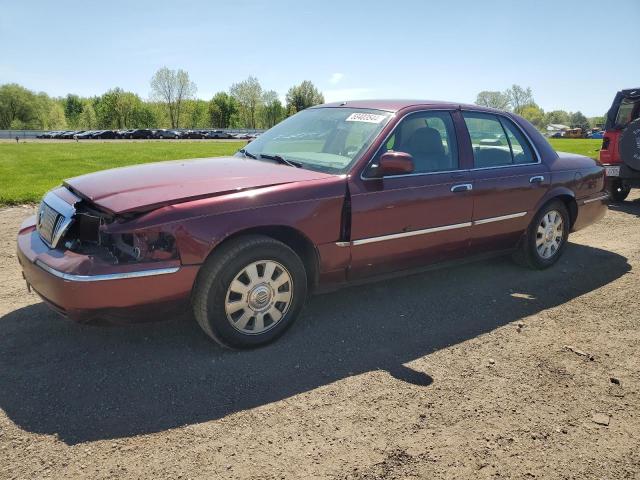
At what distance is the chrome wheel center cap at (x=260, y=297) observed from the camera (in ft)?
11.4

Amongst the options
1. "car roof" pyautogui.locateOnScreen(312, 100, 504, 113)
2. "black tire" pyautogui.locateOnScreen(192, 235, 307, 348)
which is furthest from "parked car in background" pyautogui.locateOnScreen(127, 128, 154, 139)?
"black tire" pyautogui.locateOnScreen(192, 235, 307, 348)

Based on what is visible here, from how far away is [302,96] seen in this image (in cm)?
9588

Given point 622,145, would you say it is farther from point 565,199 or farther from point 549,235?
point 549,235

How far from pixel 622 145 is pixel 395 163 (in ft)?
22.6

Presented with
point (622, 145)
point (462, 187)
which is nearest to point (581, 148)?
point (622, 145)

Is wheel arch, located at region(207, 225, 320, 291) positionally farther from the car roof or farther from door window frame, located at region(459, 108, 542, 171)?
door window frame, located at region(459, 108, 542, 171)

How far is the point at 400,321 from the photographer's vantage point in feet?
13.7

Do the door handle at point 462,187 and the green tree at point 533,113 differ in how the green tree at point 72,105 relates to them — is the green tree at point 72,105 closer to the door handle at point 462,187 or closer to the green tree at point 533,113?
the green tree at point 533,113

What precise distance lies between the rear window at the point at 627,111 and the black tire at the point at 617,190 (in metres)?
1.05

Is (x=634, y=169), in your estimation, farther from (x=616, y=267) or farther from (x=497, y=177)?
(x=497, y=177)

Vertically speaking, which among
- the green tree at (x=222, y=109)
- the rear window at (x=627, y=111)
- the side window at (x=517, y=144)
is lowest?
the side window at (x=517, y=144)

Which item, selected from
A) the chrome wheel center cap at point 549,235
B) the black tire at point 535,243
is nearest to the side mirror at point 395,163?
the black tire at point 535,243

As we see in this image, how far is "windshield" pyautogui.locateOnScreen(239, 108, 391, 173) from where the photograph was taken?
13.4 ft

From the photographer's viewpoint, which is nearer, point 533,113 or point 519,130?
point 519,130
